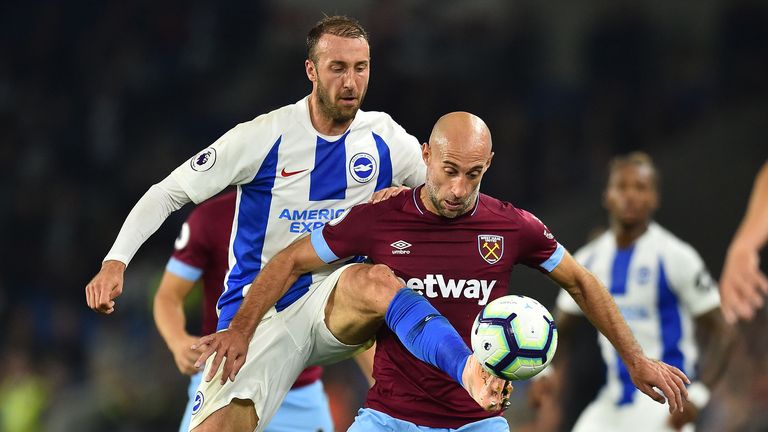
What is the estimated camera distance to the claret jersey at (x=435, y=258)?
4.39m

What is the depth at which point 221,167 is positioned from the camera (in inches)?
186

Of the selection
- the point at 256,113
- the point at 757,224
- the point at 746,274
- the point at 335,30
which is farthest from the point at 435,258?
the point at 256,113

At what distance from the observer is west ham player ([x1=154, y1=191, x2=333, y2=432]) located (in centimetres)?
568

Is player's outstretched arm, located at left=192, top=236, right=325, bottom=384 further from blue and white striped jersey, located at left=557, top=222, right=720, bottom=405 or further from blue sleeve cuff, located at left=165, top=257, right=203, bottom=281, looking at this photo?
blue and white striped jersey, located at left=557, top=222, right=720, bottom=405

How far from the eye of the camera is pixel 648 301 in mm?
6672

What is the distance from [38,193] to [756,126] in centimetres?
706

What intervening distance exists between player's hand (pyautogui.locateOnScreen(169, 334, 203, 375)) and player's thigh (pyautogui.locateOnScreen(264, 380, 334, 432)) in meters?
0.47

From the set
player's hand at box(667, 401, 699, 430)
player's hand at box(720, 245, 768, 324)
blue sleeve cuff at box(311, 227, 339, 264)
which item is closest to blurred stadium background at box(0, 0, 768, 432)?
player's hand at box(667, 401, 699, 430)

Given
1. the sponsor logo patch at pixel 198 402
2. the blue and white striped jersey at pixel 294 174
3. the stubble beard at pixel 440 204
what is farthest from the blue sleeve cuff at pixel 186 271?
the stubble beard at pixel 440 204

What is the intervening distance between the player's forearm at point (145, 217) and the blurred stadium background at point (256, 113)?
5.09 m

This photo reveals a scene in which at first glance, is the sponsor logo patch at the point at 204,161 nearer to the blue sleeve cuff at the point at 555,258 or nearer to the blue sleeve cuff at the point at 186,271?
the blue sleeve cuff at the point at 186,271

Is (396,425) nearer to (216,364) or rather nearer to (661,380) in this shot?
(216,364)

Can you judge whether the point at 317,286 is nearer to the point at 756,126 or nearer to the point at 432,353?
the point at 432,353

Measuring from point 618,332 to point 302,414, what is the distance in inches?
72.9
